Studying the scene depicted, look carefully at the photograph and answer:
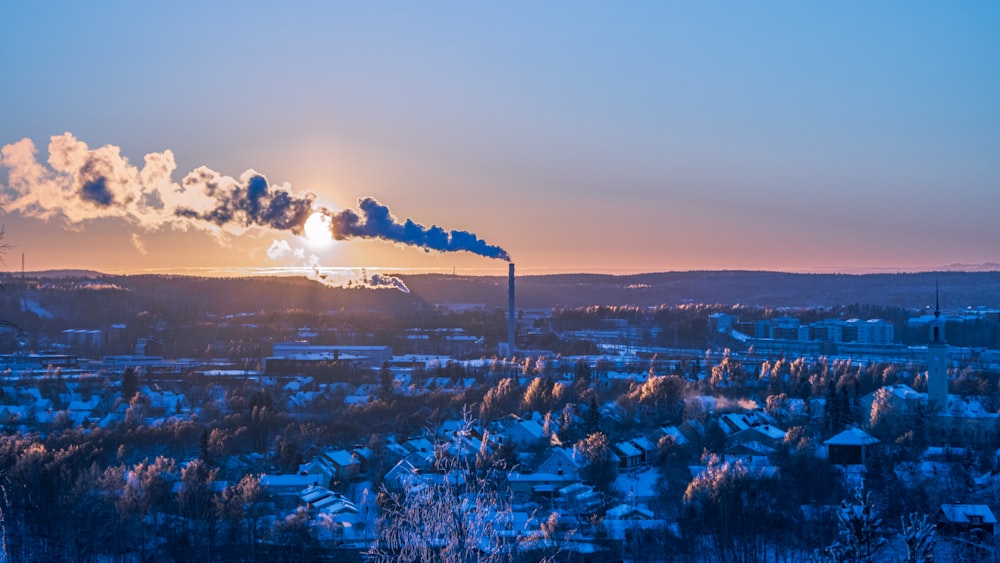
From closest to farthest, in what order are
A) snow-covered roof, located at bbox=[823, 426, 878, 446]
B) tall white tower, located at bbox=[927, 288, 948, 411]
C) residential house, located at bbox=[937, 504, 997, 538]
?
residential house, located at bbox=[937, 504, 997, 538]
snow-covered roof, located at bbox=[823, 426, 878, 446]
tall white tower, located at bbox=[927, 288, 948, 411]

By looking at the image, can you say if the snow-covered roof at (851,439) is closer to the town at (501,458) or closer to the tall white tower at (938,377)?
the town at (501,458)

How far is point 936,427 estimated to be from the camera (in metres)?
21.0

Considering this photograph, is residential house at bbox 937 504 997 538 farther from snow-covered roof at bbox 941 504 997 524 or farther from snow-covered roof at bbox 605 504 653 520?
snow-covered roof at bbox 605 504 653 520

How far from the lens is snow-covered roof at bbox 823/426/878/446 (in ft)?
60.4

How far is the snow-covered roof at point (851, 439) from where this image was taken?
1842 cm

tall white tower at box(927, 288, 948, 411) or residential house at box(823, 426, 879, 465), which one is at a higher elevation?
tall white tower at box(927, 288, 948, 411)

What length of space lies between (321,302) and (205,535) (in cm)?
5155

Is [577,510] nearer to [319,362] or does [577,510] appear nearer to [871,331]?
[319,362]

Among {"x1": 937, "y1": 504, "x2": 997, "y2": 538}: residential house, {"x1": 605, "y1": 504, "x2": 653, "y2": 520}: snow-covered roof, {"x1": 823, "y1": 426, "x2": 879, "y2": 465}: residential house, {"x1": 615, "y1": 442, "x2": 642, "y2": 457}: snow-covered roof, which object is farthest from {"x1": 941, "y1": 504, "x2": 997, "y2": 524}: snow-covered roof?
{"x1": 615, "y1": 442, "x2": 642, "y2": 457}: snow-covered roof

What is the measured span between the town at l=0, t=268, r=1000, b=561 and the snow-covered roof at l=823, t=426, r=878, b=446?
5cm

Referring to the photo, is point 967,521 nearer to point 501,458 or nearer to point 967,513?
point 967,513

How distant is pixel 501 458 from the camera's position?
60.8ft

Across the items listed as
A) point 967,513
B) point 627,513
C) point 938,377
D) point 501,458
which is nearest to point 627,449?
point 501,458

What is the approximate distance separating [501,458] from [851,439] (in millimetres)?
5478
